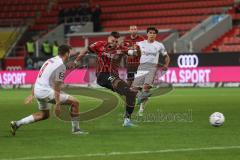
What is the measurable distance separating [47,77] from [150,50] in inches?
213

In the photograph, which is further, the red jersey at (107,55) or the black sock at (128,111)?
the red jersey at (107,55)

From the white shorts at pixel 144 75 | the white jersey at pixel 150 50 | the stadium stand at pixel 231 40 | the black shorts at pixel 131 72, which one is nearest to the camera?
the white jersey at pixel 150 50

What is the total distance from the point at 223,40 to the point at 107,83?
2427 centimetres

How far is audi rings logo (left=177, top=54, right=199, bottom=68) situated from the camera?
33375 millimetres

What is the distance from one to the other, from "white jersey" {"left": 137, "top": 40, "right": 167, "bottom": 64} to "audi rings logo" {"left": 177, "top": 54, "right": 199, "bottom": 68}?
15.8 metres

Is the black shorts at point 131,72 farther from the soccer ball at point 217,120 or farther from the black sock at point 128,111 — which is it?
the soccer ball at point 217,120

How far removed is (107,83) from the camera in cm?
1509

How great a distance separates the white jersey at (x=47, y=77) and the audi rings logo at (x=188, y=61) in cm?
2119

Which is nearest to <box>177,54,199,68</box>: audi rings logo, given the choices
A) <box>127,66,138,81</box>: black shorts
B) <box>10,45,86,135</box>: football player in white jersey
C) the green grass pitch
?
the green grass pitch

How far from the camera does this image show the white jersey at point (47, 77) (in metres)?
12.4

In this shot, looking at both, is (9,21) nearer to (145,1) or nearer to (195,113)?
A: (145,1)

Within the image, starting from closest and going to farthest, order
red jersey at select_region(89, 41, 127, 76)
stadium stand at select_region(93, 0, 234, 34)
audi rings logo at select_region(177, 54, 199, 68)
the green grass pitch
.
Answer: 1. the green grass pitch
2. red jersey at select_region(89, 41, 127, 76)
3. audi rings logo at select_region(177, 54, 199, 68)
4. stadium stand at select_region(93, 0, 234, 34)

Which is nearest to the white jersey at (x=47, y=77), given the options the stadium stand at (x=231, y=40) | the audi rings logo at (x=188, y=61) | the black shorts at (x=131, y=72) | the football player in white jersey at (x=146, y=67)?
the football player in white jersey at (x=146, y=67)

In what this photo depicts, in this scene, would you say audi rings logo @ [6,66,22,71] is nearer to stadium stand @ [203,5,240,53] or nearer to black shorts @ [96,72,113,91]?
stadium stand @ [203,5,240,53]
